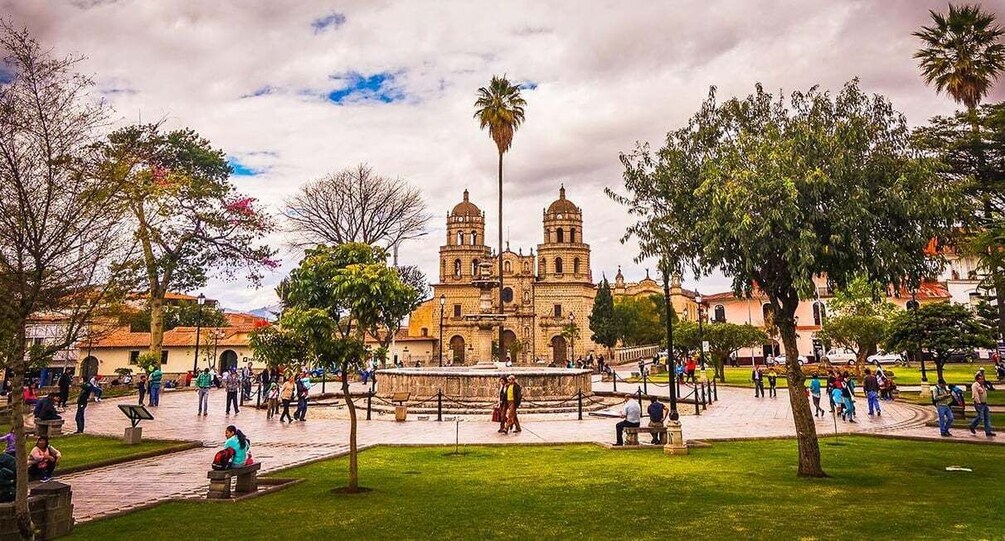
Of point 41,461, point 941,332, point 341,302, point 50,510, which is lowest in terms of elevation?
point 50,510

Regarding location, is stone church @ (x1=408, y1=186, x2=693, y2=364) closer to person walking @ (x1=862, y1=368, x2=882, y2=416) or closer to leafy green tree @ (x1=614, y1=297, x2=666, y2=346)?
leafy green tree @ (x1=614, y1=297, x2=666, y2=346)

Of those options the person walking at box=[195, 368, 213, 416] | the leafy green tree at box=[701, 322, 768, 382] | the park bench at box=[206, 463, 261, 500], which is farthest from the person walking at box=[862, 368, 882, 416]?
the person walking at box=[195, 368, 213, 416]

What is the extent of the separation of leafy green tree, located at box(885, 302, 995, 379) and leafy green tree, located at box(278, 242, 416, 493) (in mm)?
22218

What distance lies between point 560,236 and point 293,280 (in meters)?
60.4

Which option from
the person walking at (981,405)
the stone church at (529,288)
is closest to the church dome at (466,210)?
the stone church at (529,288)

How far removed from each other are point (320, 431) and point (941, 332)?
74.1 ft

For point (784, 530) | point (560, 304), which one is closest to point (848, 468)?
point (784, 530)

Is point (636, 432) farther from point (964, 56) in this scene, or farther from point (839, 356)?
point (839, 356)

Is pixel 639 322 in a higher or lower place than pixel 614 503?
higher

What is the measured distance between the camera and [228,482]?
7.94 m

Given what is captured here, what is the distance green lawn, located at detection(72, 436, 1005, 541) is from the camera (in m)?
6.24

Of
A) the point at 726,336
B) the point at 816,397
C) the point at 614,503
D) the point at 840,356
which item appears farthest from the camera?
the point at 840,356

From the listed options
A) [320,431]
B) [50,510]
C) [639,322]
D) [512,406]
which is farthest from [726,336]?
[50,510]

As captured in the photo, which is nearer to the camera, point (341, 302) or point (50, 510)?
point (50, 510)
